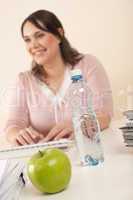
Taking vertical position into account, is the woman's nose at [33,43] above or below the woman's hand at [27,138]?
above

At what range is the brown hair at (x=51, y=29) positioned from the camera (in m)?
2.00

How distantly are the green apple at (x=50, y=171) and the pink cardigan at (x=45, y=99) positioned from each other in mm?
→ 1033

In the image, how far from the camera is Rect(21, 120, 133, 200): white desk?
2.20 feet

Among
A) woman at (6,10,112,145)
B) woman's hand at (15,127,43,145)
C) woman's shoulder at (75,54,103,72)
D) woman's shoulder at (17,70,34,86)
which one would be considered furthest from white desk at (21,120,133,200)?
woman's shoulder at (17,70,34,86)

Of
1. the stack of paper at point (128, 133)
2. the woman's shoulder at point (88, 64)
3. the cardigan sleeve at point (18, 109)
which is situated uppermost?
the stack of paper at point (128, 133)

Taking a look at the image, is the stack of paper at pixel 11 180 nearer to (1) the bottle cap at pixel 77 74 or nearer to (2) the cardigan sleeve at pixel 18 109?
(1) the bottle cap at pixel 77 74

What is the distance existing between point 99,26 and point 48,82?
65 centimetres

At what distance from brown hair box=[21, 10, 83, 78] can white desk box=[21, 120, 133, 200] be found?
1.13m

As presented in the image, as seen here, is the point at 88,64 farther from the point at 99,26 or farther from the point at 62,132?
the point at 62,132

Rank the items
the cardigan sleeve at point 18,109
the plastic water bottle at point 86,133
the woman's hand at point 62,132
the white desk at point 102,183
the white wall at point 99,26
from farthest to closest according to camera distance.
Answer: the white wall at point 99,26, the cardigan sleeve at point 18,109, the woman's hand at point 62,132, the plastic water bottle at point 86,133, the white desk at point 102,183

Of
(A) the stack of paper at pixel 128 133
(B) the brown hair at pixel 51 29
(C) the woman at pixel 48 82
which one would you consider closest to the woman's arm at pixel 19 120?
(C) the woman at pixel 48 82

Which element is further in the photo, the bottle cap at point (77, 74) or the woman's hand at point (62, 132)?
the woman's hand at point (62, 132)

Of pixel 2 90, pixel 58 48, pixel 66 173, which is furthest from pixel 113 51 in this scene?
pixel 66 173

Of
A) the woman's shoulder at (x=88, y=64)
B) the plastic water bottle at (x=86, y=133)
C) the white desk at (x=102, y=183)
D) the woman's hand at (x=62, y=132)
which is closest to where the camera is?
the white desk at (x=102, y=183)
